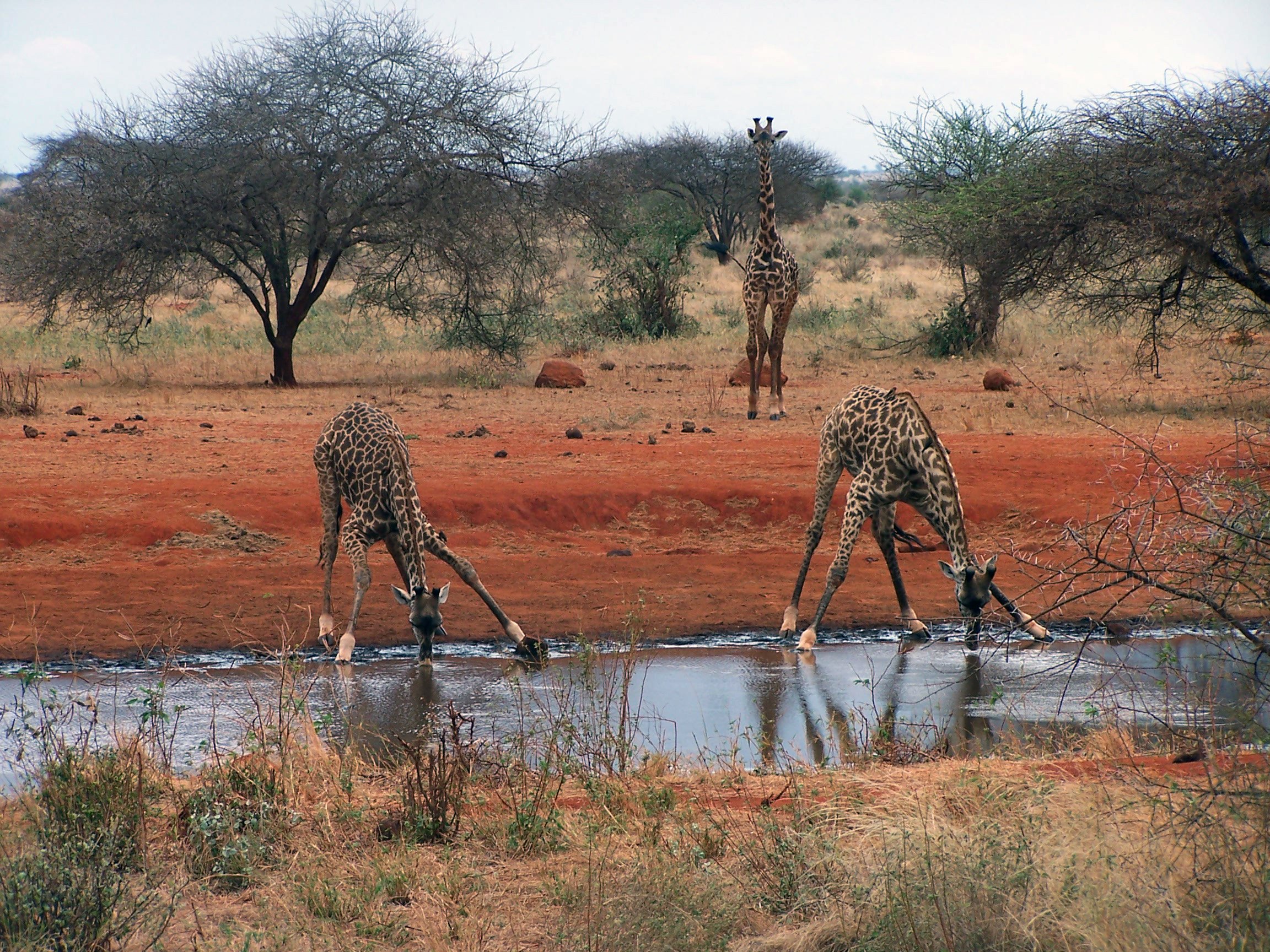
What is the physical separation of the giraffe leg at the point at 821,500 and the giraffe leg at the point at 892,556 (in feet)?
1.37

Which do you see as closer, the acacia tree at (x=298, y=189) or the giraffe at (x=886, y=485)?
the giraffe at (x=886, y=485)

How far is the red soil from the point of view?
365 inches

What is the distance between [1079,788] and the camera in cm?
477

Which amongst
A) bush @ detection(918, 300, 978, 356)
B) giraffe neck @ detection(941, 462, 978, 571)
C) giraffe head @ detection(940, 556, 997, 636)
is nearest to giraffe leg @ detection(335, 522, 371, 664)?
giraffe head @ detection(940, 556, 997, 636)

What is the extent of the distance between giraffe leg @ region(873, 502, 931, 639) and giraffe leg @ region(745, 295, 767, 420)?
26.3 feet

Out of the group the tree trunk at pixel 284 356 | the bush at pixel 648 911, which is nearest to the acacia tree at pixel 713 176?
the tree trunk at pixel 284 356

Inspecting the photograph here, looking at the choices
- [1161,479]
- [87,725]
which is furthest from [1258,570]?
[87,725]

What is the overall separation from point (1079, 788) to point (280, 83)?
63.6ft

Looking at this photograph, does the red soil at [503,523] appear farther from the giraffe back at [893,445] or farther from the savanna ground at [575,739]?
the giraffe back at [893,445]

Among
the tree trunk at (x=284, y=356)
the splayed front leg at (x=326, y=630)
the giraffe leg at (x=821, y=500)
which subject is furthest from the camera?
the tree trunk at (x=284, y=356)

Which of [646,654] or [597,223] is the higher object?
[597,223]

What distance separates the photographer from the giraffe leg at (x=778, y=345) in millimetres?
17328

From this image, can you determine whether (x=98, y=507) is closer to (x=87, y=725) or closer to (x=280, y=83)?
(x=87, y=725)

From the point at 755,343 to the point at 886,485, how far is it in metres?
9.14
